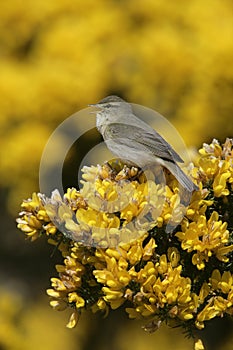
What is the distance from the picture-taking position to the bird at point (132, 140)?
3.81m

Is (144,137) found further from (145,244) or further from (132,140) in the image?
(145,244)

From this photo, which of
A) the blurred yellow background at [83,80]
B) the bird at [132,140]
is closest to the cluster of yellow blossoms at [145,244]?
the bird at [132,140]

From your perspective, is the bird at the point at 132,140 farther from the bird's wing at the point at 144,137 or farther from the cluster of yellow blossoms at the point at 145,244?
the cluster of yellow blossoms at the point at 145,244

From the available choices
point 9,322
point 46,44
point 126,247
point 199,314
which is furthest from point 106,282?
point 46,44

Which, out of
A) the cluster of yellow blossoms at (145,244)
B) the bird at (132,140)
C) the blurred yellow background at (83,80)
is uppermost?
the blurred yellow background at (83,80)

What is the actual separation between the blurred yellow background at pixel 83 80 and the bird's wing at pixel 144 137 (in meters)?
2.53

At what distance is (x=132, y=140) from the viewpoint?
4074 millimetres

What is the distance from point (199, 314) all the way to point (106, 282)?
36cm

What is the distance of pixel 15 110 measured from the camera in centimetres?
729

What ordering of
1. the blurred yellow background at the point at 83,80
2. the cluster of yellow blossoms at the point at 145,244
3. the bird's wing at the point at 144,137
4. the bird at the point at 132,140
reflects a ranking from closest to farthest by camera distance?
the cluster of yellow blossoms at the point at 145,244 < the bird at the point at 132,140 < the bird's wing at the point at 144,137 < the blurred yellow background at the point at 83,80

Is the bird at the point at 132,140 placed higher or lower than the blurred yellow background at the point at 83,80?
lower

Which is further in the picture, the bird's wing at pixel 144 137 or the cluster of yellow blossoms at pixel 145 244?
the bird's wing at pixel 144 137

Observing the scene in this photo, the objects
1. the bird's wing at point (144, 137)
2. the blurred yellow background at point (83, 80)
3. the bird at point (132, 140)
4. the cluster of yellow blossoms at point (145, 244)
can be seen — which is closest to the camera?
the cluster of yellow blossoms at point (145, 244)

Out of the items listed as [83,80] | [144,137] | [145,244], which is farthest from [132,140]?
[83,80]
